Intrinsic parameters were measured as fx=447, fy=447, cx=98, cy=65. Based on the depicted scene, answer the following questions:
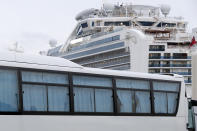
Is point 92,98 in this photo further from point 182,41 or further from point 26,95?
point 182,41

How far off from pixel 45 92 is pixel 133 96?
2981 mm

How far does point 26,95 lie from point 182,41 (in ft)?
198

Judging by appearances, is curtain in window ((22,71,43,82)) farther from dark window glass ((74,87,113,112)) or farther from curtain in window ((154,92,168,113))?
curtain in window ((154,92,168,113))

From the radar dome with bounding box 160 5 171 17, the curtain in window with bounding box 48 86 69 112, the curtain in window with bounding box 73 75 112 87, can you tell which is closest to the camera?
the curtain in window with bounding box 48 86 69 112

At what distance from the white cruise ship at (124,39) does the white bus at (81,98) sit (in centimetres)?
3656

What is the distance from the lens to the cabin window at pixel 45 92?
9.95 m

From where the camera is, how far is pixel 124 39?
6344 centimetres

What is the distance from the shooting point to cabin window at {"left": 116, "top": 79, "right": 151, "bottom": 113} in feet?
39.2

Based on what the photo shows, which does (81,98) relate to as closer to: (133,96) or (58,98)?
(58,98)

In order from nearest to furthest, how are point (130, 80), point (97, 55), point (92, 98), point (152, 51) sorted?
point (92, 98) < point (130, 80) < point (152, 51) < point (97, 55)

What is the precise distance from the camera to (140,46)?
151 feet

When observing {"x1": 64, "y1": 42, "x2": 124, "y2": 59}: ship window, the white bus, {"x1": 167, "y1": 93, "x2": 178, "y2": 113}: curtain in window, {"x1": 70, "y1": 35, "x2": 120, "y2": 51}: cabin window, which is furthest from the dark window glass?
{"x1": 70, "y1": 35, "x2": 120, "y2": 51}: cabin window
